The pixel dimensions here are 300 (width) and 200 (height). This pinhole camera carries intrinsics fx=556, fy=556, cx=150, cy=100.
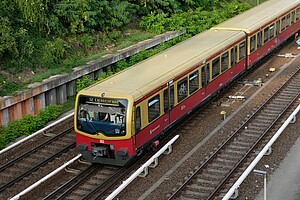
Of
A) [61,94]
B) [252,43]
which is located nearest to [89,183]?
[61,94]

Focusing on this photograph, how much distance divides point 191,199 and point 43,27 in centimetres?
1307

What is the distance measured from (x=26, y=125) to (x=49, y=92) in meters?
2.38

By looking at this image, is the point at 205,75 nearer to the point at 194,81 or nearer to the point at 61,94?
the point at 194,81

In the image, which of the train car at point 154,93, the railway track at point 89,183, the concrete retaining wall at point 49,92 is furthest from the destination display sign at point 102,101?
the concrete retaining wall at point 49,92

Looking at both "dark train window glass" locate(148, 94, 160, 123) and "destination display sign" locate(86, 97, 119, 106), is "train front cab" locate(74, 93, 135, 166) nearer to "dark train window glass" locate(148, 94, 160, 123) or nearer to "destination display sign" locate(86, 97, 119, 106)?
"destination display sign" locate(86, 97, 119, 106)

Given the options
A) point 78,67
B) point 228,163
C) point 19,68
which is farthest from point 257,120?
point 19,68

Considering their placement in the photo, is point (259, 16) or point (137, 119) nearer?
point (137, 119)

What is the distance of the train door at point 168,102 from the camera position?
57.7ft

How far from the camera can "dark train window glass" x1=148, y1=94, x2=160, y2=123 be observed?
16625mm

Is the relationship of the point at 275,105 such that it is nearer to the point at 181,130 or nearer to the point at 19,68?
the point at 181,130

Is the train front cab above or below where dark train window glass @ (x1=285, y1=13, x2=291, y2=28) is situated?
below

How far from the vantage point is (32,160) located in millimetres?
17766

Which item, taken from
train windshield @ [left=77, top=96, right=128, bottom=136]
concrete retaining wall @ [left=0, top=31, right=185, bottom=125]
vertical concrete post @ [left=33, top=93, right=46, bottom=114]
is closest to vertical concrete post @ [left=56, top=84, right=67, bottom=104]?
concrete retaining wall @ [left=0, top=31, right=185, bottom=125]

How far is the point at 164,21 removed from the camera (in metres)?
30.1
